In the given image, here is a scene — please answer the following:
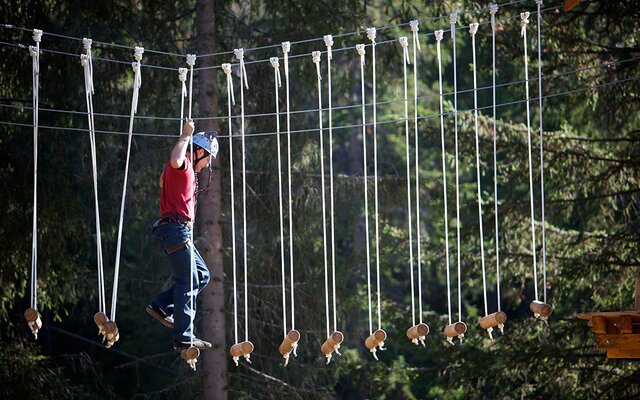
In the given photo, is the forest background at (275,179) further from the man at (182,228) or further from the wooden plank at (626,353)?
the man at (182,228)

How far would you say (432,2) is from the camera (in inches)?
446

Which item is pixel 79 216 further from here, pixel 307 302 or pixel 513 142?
pixel 513 142

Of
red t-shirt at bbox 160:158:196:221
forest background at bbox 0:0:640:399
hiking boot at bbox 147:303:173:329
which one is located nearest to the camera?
red t-shirt at bbox 160:158:196:221

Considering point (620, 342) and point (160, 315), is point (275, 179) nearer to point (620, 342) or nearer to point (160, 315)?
point (160, 315)

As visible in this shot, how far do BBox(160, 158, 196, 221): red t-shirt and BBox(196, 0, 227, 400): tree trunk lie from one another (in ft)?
13.5

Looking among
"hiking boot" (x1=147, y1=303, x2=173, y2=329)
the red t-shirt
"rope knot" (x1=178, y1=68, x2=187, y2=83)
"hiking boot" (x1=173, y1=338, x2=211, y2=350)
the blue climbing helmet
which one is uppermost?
"rope knot" (x1=178, y1=68, x2=187, y2=83)

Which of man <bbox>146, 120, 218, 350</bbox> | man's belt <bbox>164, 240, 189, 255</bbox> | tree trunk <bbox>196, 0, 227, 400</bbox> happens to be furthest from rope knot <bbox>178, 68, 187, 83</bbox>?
tree trunk <bbox>196, 0, 227, 400</bbox>

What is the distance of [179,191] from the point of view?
679 cm

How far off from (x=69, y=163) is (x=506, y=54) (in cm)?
458

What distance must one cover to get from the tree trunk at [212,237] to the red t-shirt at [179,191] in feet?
13.5

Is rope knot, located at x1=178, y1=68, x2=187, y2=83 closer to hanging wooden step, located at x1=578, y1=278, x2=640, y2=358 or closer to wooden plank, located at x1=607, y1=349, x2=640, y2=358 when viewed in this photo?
hanging wooden step, located at x1=578, y1=278, x2=640, y2=358

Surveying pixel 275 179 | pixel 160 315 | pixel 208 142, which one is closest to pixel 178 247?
pixel 160 315

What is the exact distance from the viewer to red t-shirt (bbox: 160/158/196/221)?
266 inches

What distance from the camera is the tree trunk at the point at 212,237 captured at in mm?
10992
